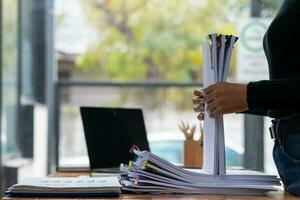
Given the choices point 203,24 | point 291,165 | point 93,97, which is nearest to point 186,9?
point 203,24

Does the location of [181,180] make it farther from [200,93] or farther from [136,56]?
[136,56]

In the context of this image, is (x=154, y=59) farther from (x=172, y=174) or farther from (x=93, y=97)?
(x=172, y=174)

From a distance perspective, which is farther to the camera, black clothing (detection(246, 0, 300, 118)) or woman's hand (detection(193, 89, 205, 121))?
woman's hand (detection(193, 89, 205, 121))

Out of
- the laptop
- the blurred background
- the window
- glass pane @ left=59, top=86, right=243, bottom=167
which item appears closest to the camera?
the laptop

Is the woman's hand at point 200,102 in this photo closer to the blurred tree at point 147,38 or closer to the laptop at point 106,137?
the laptop at point 106,137

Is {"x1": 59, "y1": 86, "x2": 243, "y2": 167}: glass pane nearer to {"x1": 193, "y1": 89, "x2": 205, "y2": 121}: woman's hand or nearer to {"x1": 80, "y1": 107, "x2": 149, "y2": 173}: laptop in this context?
{"x1": 80, "y1": 107, "x2": 149, "y2": 173}: laptop

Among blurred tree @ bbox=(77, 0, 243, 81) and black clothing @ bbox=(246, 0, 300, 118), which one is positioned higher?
blurred tree @ bbox=(77, 0, 243, 81)

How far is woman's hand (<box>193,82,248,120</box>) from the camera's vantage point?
40.2 inches

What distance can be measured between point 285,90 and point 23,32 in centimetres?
312

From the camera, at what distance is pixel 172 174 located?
1.08m

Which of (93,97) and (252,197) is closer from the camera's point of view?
(252,197)

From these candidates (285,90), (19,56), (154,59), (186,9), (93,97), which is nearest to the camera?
(285,90)

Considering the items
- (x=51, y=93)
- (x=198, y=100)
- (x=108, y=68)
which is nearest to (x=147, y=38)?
(x=108, y=68)

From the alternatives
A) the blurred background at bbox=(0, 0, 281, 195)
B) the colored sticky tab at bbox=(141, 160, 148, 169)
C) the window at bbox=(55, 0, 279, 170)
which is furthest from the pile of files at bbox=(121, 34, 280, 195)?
the window at bbox=(55, 0, 279, 170)
